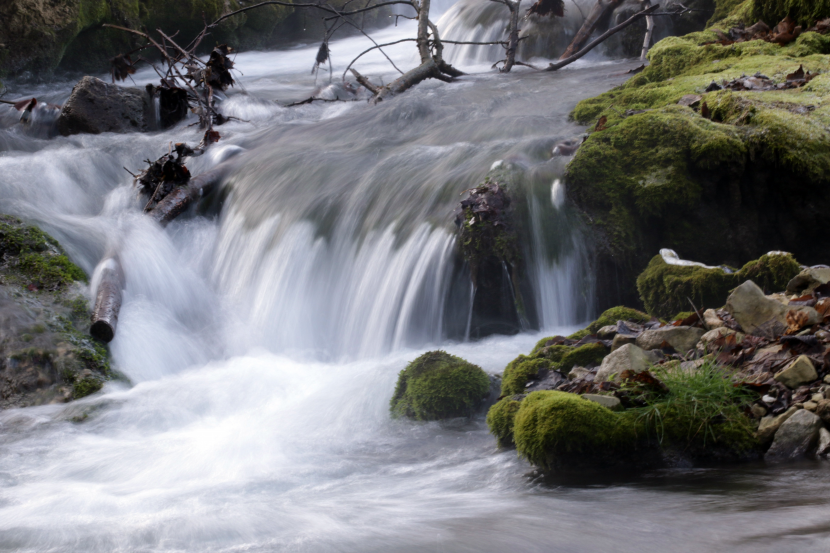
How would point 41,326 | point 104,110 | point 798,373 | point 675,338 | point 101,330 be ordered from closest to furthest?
point 798,373 < point 675,338 < point 41,326 < point 101,330 < point 104,110

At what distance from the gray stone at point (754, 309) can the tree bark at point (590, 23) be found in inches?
370

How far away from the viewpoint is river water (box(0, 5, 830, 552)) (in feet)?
7.67

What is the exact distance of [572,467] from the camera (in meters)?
2.75

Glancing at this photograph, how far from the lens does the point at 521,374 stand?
143 inches

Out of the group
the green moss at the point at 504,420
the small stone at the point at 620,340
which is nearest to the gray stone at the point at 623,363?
the small stone at the point at 620,340

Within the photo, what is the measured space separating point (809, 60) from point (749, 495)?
232 inches

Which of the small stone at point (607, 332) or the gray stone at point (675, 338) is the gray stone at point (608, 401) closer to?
Result: the gray stone at point (675, 338)

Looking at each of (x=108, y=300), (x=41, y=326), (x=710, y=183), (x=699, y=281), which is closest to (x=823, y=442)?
(x=699, y=281)

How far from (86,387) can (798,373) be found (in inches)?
182

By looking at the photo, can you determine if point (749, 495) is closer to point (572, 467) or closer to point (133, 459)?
point (572, 467)

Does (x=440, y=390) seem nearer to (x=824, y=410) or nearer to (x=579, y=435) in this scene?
(x=579, y=435)

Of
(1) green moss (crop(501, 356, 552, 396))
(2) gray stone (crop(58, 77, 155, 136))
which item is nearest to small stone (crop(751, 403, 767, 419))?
(1) green moss (crop(501, 356, 552, 396))

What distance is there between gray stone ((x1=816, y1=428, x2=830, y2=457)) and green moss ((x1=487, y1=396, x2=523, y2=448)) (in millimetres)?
1325

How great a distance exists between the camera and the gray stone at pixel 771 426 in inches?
101
